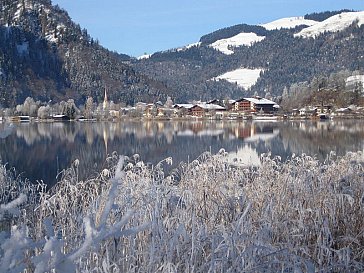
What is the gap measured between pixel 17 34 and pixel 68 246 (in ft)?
558

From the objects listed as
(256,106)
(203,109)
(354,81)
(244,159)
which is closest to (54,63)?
(203,109)

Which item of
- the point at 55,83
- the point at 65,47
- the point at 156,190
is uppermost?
the point at 65,47

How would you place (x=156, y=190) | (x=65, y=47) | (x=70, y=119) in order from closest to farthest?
(x=156, y=190) < (x=70, y=119) < (x=65, y=47)

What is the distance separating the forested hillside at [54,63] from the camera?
5541 inches

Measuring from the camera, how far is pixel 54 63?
527ft

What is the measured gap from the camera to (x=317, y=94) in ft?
318

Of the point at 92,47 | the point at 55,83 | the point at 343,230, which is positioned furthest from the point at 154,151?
the point at 92,47

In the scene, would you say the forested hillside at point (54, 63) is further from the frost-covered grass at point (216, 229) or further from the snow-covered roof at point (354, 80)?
the frost-covered grass at point (216, 229)

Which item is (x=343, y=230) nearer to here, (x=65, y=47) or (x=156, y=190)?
(x=156, y=190)

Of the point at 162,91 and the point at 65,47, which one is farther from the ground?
the point at 65,47

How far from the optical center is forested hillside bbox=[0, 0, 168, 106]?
140750 millimetres

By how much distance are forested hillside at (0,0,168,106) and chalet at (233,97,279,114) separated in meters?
53.1

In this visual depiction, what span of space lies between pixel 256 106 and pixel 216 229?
101m

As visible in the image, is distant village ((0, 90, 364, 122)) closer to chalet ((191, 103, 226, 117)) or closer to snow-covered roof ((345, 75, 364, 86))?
chalet ((191, 103, 226, 117))
